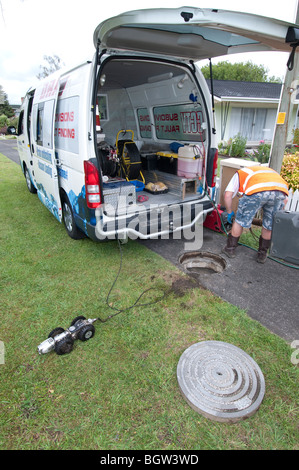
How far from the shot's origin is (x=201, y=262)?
166 inches

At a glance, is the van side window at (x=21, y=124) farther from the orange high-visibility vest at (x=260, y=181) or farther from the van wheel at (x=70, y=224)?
the orange high-visibility vest at (x=260, y=181)

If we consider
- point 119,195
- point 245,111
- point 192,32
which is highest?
point 245,111

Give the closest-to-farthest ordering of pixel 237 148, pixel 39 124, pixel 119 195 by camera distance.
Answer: pixel 119 195
pixel 39 124
pixel 237 148

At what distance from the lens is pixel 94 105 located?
3.20 metres

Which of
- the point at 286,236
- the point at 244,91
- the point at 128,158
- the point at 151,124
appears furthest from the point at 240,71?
the point at 286,236

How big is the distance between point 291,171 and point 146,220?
3.12m

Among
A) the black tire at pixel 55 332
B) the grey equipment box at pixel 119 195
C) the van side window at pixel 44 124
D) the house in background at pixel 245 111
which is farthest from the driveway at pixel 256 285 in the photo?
the house in background at pixel 245 111

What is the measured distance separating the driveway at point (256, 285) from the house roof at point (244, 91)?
42.4 feet

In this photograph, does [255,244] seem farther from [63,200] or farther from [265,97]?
[265,97]

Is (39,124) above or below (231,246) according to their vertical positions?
above

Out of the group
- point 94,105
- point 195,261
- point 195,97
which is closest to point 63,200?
point 94,105

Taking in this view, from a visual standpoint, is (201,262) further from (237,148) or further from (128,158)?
(237,148)

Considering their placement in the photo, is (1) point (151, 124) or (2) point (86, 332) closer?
(2) point (86, 332)
